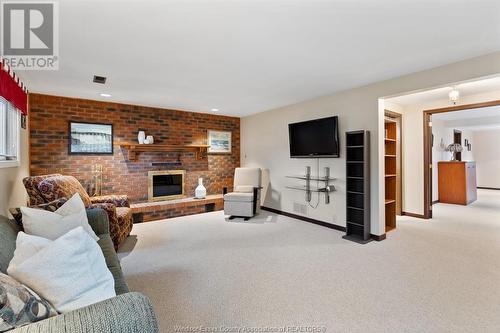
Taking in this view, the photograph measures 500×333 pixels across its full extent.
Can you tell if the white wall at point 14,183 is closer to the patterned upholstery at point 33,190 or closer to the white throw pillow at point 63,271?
the patterned upholstery at point 33,190

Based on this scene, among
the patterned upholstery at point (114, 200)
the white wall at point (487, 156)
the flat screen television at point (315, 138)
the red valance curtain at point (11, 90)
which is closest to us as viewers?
the red valance curtain at point (11, 90)

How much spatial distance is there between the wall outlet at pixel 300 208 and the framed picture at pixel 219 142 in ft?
7.36

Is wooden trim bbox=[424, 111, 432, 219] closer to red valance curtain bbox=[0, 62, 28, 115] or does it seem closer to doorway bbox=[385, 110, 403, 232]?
doorway bbox=[385, 110, 403, 232]

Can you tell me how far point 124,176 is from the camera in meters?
4.77

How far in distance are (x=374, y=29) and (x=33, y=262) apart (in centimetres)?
273

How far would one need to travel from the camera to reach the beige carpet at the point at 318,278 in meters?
1.84

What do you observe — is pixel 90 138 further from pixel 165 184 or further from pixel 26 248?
pixel 26 248

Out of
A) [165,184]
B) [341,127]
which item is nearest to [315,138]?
[341,127]

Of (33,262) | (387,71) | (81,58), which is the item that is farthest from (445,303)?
(81,58)

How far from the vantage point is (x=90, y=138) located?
4430 mm

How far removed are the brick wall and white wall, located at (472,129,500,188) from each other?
9137 mm

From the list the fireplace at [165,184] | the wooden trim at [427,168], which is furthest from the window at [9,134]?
the wooden trim at [427,168]

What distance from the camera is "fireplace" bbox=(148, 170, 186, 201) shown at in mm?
5035

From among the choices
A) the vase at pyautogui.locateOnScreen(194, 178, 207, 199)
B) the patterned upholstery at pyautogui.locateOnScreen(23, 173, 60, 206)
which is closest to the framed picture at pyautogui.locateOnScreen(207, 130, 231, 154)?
the vase at pyautogui.locateOnScreen(194, 178, 207, 199)
